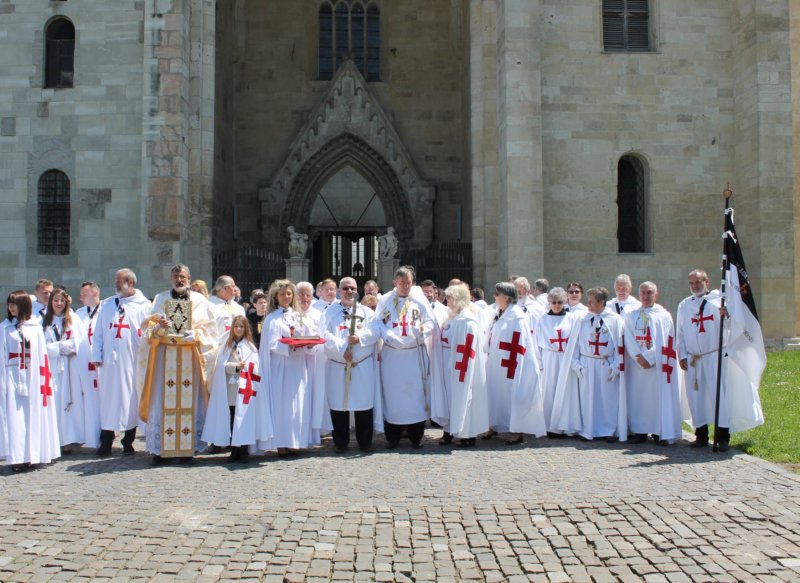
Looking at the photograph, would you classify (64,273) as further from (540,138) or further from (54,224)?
(540,138)

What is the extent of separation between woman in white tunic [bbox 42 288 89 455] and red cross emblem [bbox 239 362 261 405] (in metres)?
2.26

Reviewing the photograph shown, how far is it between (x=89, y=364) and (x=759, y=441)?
27.1 feet

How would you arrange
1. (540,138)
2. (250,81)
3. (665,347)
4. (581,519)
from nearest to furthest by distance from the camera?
(581,519)
(665,347)
(540,138)
(250,81)

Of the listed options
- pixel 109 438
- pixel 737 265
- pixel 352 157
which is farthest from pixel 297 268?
pixel 737 265

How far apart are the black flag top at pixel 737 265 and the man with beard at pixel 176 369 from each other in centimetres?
624

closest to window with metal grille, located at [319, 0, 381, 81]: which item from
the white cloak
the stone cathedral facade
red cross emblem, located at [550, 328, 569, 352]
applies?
the stone cathedral facade

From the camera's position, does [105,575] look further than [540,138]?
No

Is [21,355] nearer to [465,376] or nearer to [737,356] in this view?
[465,376]

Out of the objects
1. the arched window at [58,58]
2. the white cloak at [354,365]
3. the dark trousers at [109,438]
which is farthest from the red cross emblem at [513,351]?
the arched window at [58,58]

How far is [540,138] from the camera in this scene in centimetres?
1859

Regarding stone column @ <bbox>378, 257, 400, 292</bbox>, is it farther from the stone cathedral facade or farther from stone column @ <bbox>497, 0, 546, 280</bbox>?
stone column @ <bbox>497, 0, 546, 280</bbox>

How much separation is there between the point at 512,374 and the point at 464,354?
0.75 metres

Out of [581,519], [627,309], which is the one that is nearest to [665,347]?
[627,309]

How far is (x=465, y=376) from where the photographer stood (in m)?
10.1
